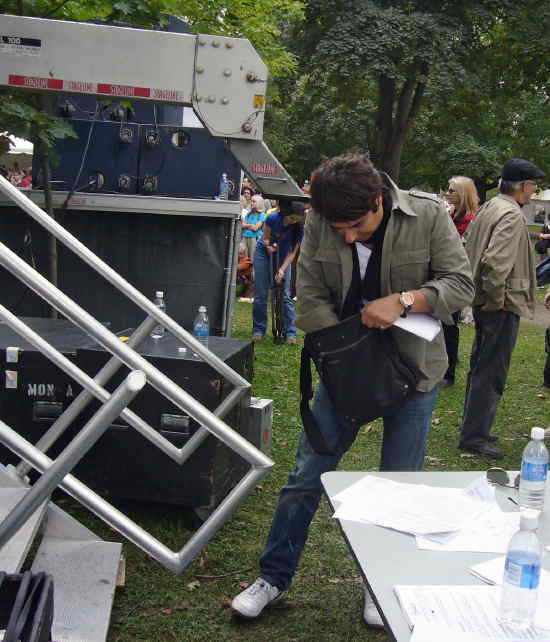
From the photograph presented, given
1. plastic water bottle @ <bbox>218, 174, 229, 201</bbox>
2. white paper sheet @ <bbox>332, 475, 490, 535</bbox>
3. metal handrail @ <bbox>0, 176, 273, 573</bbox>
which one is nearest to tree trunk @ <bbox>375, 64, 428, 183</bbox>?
plastic water bottle @ <bbox>218, 174, 229, 201</bbox>

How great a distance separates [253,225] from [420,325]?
12041 millimetres

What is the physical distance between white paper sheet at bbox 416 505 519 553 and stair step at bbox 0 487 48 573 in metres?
1.31

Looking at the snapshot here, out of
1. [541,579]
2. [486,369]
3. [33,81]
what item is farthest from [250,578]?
[33,81]

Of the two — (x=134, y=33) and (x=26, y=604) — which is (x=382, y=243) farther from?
(x=134, y=33)

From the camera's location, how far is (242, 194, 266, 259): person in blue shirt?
15.1 m

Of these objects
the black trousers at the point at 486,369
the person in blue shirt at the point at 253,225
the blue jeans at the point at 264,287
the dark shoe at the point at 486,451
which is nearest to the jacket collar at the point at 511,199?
the black trousers at the point at 486,369

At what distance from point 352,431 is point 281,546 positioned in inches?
22.7

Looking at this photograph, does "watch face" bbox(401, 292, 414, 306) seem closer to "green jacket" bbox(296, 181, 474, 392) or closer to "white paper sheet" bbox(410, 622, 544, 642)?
"green jacket" bbox(296, 181, 474, 392)

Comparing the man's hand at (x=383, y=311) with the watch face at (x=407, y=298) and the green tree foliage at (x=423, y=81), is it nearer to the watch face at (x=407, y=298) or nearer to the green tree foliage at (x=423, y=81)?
the watch face at (x=407, y=298)

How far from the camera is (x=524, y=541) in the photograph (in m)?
2.00

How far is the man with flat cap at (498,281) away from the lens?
573cm

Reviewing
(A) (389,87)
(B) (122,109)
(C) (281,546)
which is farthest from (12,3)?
(A) (389,87)

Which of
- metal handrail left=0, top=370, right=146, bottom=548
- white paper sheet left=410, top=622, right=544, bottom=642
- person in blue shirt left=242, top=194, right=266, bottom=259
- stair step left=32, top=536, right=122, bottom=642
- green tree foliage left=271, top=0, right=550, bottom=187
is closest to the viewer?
white paper sheet left=410, top=622, right=544, bottom=642

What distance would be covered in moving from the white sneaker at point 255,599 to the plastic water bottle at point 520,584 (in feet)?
5.87
